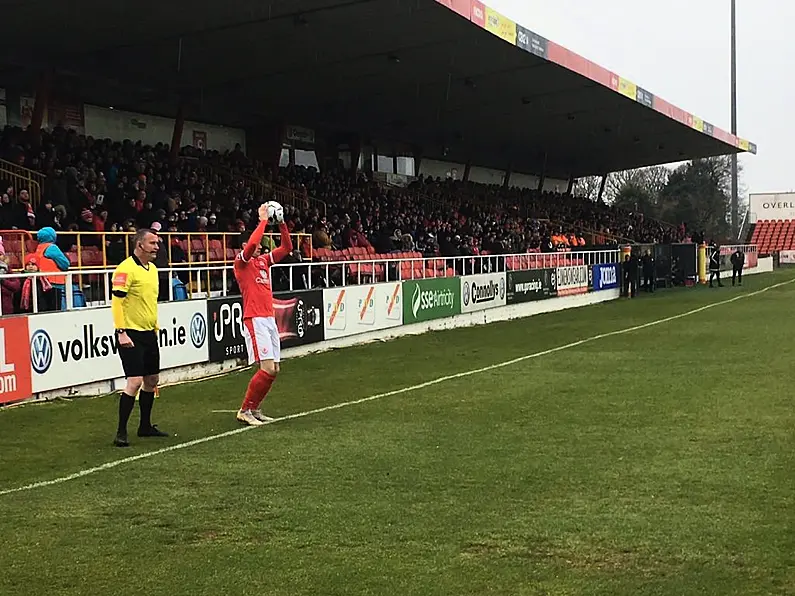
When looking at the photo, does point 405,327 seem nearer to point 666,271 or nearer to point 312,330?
point 312,330

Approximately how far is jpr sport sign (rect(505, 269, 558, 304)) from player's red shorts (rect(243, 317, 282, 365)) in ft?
61.0

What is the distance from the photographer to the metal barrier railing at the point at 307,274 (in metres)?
14.7

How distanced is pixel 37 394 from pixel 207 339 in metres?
3.63

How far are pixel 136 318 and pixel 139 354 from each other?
1.12ft

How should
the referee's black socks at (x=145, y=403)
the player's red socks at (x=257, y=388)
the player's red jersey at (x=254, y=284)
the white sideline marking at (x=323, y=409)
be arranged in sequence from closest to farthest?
the white sideline marking at (x=323, y=409) < the referee's black socks at (x=145, y=403) < the player's red jersey at (x=254, y=284) < the player's red socks at (x=257, y=388)

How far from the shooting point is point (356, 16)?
80.2ft

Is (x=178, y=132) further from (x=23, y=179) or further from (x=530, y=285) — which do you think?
(x=530, y=285)

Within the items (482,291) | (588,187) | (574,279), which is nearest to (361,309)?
(482,291)

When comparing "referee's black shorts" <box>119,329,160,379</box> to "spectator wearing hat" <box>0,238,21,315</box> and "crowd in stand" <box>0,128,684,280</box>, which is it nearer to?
"spectator wearing hat" <box>0,238,21,315</box>

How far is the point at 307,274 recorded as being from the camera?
Result: 19.9 meters

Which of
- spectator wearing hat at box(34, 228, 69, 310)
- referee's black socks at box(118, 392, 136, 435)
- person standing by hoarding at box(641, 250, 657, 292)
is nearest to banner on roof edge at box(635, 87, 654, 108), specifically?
person standing by hoarding at box(641, 250, 657, 292)

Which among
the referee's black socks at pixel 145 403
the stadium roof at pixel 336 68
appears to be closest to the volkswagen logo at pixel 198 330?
the referee's black socks at pixel 145 403

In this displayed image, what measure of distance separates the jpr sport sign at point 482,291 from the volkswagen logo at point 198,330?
36.6 ft

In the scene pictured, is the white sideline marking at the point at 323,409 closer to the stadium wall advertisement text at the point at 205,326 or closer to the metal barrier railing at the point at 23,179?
the stadium wall advertisement text at the point at 205,326
